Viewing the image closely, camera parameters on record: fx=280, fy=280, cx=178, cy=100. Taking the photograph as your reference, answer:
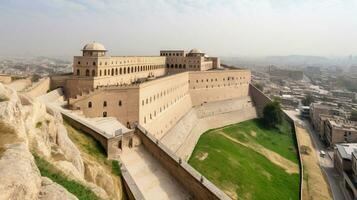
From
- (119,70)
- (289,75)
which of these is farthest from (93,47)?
(289,75)

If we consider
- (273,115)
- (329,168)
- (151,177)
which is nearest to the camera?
(151,177)

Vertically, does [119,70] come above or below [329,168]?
above

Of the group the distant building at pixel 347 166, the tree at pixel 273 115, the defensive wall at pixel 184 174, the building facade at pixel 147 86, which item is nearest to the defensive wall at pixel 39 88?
the building facade at pixel 147 86

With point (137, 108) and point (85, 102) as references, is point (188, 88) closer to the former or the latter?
point (137, 108)

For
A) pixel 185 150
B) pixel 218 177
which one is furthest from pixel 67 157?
pixel 185 150

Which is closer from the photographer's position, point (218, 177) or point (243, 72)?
point (218, 177)

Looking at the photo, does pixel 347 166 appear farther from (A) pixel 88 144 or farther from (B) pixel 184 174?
(A) pixel 88 144

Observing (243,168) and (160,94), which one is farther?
(160,94)
